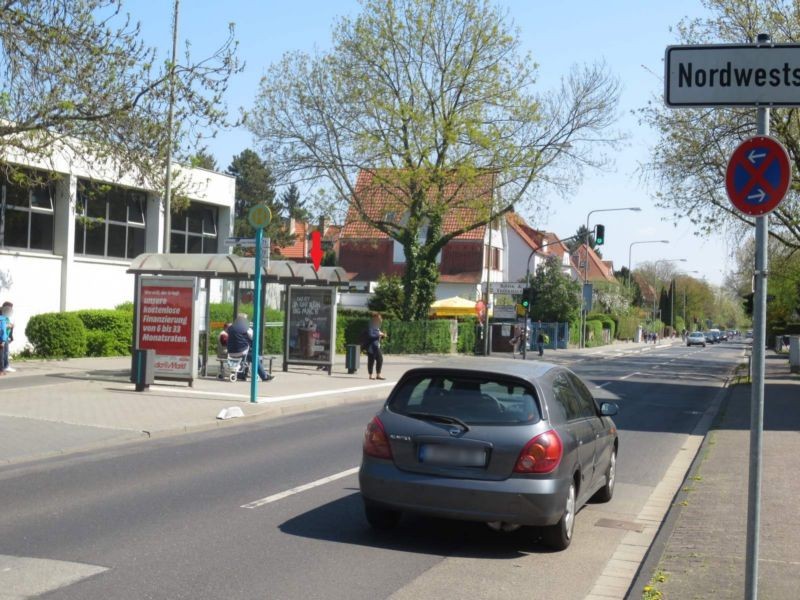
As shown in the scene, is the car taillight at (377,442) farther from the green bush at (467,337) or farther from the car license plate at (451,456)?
the green bush at (467,337)

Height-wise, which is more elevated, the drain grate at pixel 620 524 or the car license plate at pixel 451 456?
the car license plate at pixel 451 456

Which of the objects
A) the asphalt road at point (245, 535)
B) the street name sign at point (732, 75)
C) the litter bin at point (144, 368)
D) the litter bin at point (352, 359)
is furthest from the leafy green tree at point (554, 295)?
the street name sign at point (732, 75)

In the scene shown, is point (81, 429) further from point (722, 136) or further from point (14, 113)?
point (722, 136)

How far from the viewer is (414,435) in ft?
23.7

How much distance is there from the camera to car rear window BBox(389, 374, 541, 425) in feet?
23.7

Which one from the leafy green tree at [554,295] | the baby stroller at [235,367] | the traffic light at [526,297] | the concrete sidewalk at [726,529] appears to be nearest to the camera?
the concrete sidewalk at [726,529]

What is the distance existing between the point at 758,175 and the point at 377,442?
365cm

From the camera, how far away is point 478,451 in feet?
23.0

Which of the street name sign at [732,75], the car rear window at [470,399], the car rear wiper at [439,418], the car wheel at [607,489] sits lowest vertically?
the car wheel at [607,489]

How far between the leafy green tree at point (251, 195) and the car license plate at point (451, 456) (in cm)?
7183

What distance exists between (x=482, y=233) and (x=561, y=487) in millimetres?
59370

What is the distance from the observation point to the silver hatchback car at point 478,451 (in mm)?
6953

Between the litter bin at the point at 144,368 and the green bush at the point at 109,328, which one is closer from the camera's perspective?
the litter bin at the point at 144,368

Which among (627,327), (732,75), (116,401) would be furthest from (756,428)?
(627,327)
